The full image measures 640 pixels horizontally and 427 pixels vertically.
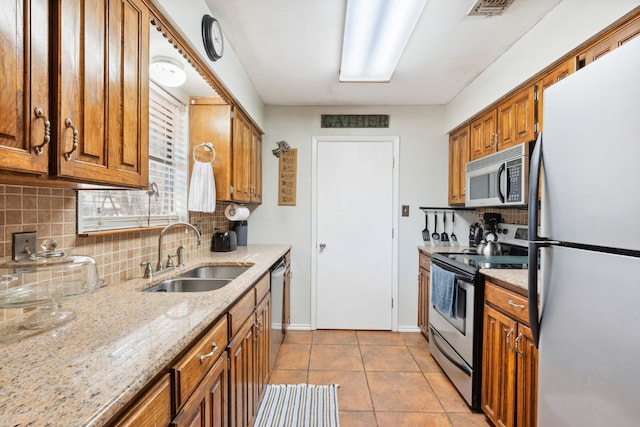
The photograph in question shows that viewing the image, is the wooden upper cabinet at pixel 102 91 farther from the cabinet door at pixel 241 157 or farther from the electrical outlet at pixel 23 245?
the cabinet door at pixel 241 157

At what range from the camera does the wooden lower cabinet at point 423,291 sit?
298 centimetres

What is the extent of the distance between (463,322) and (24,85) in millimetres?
2344

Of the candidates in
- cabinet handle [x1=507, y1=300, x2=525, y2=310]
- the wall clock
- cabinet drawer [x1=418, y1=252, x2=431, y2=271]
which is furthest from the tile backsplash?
cabinet drawer [x1=418, y1=252, x2=431, y2=271]

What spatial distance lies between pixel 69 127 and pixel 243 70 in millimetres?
1898

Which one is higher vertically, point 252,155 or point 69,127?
point 252,155

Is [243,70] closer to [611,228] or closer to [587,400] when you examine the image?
[611,228]

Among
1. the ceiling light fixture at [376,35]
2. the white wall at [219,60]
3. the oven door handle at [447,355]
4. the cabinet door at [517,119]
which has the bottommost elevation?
the oven door handle at [447,355]

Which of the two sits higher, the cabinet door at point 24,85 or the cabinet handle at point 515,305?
the cabinet door at point 24,85

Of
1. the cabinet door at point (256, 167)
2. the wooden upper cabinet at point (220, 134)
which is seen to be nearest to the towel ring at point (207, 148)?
the wooden upper cabinet at point (220, 134)

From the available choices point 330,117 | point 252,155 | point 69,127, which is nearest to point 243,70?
point 252,155

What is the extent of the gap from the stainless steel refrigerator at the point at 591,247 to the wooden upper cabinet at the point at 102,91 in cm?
150

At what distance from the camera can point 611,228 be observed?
0.88 m

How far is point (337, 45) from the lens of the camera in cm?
210

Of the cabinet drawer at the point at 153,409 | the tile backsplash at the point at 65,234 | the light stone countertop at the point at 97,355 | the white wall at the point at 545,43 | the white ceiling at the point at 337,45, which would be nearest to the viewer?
the light stone countertop at the point at 97,355
